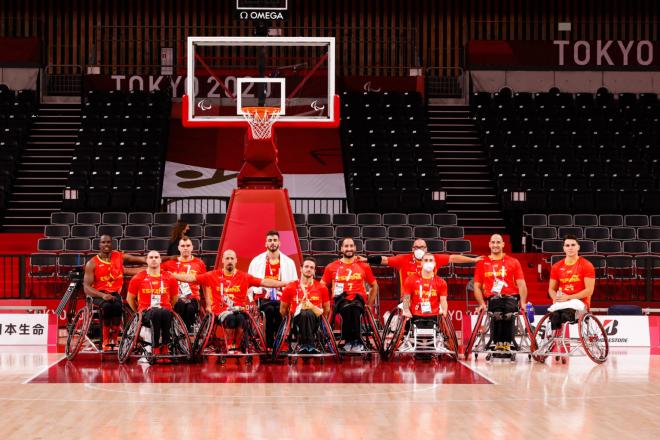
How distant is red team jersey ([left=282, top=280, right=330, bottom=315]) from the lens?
471 inches

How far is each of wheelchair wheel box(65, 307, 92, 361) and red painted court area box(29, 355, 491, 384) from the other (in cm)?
13

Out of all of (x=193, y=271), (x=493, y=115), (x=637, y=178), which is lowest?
(x=193, y=271)

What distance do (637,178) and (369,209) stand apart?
5.58 metres

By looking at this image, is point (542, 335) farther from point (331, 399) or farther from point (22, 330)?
point (22, 330)

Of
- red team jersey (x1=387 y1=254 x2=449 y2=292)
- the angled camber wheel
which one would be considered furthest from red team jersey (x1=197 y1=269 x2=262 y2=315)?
the angled camber wheel

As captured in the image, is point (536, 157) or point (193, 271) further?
point (536, 157)

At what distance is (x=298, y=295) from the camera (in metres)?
12.0

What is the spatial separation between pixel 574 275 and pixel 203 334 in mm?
4321

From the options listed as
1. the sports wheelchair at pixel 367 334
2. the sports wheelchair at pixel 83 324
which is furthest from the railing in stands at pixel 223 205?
the sports wheelchair at pixel 367 334

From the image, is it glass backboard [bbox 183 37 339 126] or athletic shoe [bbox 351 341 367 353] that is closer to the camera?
athletic shoe [bbox 351 341 367 353]

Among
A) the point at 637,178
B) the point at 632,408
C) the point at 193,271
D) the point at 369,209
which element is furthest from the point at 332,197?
the point at 632,408

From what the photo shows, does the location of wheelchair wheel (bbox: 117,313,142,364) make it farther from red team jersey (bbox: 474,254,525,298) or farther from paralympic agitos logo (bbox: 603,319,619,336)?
paralympic agitos logo (bbox: 603,319,619,336)

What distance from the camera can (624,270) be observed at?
734 inches

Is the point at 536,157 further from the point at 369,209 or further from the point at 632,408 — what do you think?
the point at 632,408
